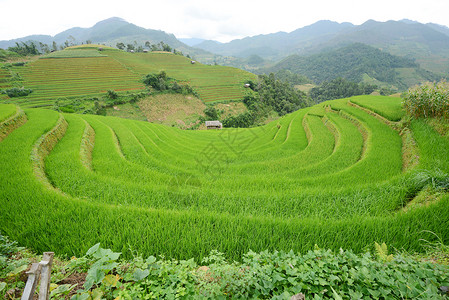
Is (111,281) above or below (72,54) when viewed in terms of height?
below

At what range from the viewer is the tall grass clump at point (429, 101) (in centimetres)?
646

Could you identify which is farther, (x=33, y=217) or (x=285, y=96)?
(x=285, y=96)

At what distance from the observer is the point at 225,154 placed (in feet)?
33.4

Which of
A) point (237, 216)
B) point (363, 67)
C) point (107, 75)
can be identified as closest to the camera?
point (237, 216)

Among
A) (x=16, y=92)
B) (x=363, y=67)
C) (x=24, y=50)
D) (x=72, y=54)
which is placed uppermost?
(x=363, y=67)

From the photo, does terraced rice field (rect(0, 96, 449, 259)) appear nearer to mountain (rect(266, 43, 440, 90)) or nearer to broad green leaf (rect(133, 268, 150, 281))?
broad green leaf (rect(133, 268, 150, 281))

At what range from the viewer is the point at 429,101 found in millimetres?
7066

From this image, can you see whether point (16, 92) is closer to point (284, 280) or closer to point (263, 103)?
point (284, 280)

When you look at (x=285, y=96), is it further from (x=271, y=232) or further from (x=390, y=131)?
(x=271, y=232)

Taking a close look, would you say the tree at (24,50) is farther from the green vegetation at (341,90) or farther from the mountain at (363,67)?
the mountain at (363,67)

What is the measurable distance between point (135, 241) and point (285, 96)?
66.4 metres

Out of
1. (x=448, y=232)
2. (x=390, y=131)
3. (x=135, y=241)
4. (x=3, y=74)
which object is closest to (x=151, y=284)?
(x=135, y=241)

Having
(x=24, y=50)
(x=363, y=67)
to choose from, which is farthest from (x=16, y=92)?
(x=363, y=67)

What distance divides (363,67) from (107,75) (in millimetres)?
174273
